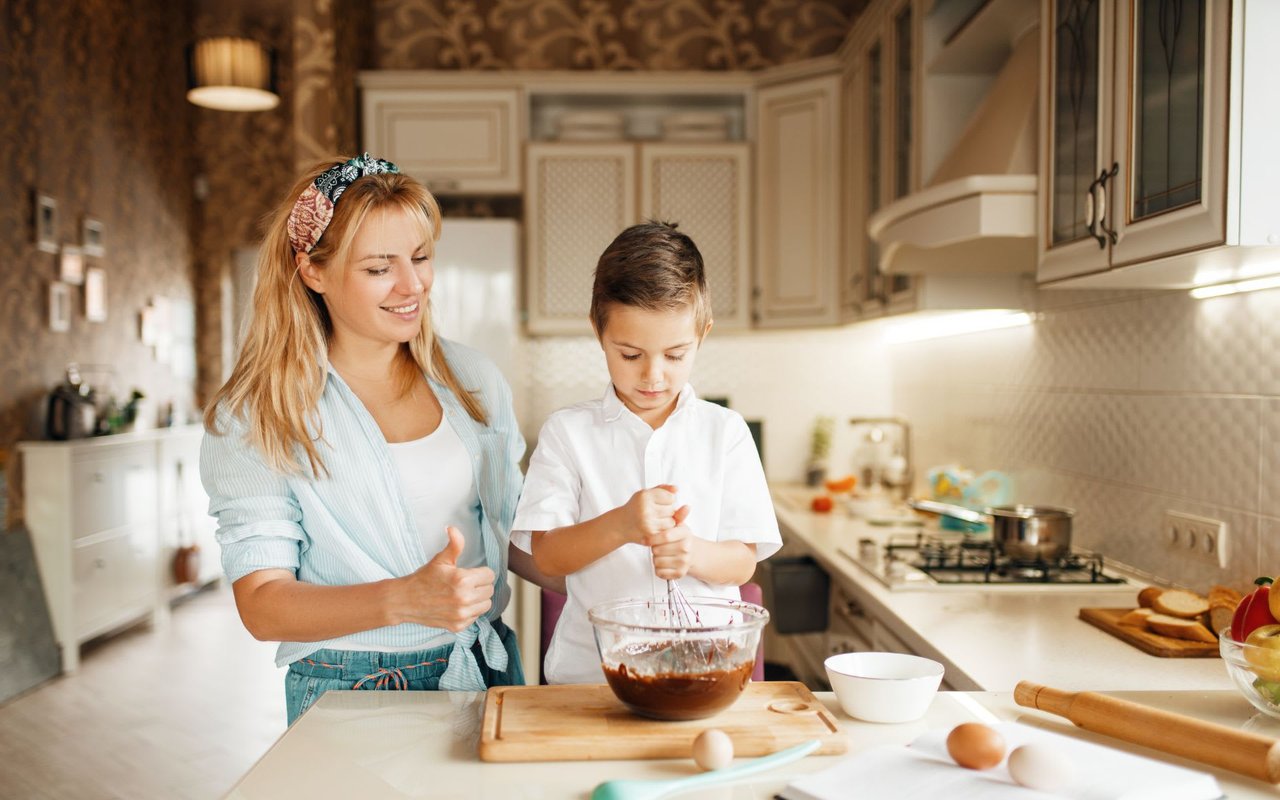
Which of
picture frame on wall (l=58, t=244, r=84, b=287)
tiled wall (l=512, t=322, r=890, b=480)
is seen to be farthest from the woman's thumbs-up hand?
picture frame on wall (l=58, t=244, r=84, b=287)

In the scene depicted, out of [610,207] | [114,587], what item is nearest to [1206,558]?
[610,207]

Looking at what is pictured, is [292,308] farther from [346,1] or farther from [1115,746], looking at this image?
[346,1]

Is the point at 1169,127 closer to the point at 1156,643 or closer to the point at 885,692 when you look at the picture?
the point at 1156,643

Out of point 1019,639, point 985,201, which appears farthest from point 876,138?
point 1019,639

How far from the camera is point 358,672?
57.2 inches

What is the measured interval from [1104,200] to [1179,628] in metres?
0.73

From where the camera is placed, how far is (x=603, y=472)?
1.41 meters

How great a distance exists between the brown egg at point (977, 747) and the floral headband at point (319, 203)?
3.47ft

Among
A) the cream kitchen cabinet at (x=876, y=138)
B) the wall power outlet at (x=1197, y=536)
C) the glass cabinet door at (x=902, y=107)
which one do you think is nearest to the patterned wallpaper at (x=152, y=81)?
the cream kitchen cabinet at (x=876, y=138)

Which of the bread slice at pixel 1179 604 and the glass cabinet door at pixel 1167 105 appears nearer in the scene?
the glass cabinet door at pixel 1167 105

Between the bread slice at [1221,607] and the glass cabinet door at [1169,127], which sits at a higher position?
the glass cabinet door at [1169,127]

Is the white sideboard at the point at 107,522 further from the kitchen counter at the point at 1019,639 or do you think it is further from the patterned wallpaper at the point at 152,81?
the kitchen counter at the point at 1019,639

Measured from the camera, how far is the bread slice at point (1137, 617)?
1.71m

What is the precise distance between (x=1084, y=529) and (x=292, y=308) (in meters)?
1.95
